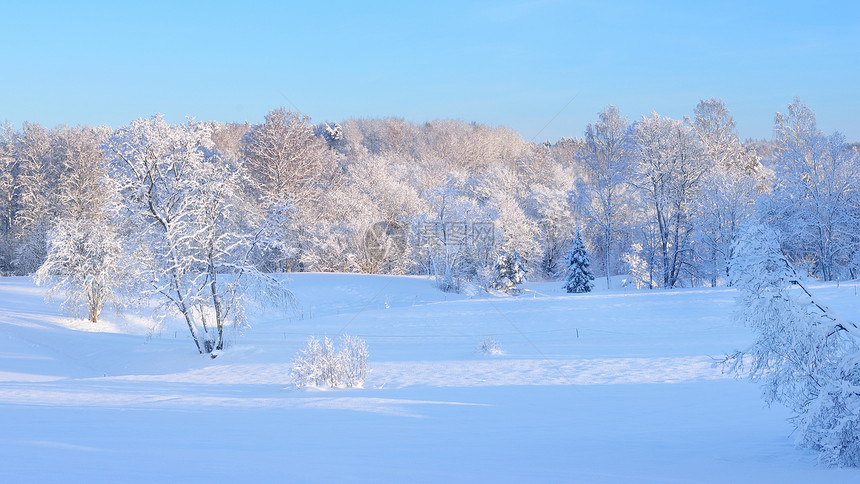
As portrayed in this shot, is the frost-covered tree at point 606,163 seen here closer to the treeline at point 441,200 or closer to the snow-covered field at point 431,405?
the treeline at point 441,200

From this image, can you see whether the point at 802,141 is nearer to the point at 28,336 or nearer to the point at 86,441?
the point at 86,441

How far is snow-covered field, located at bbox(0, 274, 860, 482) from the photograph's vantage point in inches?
212

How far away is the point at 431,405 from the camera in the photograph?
10.0 m

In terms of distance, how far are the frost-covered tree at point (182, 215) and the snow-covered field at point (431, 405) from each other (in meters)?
2.04

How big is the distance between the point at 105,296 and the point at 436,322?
1580cm

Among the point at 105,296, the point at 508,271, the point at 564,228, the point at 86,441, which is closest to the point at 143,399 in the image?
the point at 86,441

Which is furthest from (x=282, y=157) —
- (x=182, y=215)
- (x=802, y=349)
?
(x=802, y=349)

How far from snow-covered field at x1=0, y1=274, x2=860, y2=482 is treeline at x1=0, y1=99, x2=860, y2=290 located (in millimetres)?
3852

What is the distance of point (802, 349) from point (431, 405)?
596 cm

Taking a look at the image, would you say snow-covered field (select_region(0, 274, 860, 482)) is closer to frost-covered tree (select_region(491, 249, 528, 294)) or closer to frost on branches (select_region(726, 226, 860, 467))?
frost on branches (select_region(726, 226, 860, 467))

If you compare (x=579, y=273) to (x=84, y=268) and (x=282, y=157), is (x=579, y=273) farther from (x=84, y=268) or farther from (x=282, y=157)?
(x=84, y=268)

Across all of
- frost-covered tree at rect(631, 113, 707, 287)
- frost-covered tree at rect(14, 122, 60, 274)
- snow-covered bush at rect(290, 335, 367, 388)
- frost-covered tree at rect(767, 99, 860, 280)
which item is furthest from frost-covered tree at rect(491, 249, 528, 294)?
frost-covered tree at rect(14, 122, 60, 274)

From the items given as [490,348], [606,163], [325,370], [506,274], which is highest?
[606,163]

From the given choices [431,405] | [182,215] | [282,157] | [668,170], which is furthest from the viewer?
[282,157]
